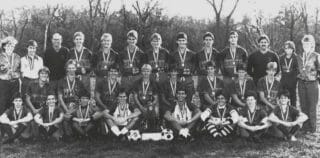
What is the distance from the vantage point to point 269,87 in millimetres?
8516

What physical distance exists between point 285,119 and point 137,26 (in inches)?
1002

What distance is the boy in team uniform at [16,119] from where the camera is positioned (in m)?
8.06

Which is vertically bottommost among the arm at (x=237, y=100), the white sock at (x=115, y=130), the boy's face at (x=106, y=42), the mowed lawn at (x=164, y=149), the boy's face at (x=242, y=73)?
the mowed lawn at (x=164, y=149)

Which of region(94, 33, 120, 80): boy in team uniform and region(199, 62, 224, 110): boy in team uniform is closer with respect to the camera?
region(199, 62, 224, 110): boy in team uniform

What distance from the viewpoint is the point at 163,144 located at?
7.72 meters

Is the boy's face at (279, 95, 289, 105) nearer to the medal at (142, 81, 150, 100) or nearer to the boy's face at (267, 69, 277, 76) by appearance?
the boy's face at (267, 69, 277, 76)

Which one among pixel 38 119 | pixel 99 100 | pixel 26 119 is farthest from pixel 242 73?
pixel 26 119

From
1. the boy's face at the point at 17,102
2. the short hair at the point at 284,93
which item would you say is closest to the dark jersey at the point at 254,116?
the short hair at the point at 284,93

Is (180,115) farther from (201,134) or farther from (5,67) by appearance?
(5,67)

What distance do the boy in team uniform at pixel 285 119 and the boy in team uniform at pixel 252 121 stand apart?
7.4 inches

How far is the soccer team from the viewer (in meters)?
8.12

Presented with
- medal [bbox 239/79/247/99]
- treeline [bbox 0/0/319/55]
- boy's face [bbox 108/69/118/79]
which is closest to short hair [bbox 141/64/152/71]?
boy's face [bbox 108/69/118/79]

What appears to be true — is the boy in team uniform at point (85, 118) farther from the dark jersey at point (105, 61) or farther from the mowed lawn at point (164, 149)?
the dark jersey at point (105, 61)

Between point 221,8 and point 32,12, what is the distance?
28530mm
